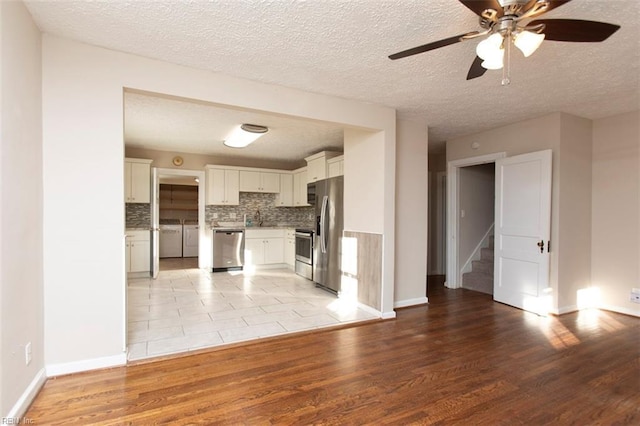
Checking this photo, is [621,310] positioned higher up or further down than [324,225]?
further down

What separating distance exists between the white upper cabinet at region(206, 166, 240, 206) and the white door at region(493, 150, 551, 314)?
4.86m

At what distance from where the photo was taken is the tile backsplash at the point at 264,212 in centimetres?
690

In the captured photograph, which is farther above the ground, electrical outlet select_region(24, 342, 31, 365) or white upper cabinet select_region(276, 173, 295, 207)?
white upper cabinet select_region(276, 173, 295, 207)

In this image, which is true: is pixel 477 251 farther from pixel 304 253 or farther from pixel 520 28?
pixel 520 28

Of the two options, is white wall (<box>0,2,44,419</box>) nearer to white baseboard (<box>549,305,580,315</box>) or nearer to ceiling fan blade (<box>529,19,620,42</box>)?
ceiling fan blade (<box>529,19,620,42</box>)

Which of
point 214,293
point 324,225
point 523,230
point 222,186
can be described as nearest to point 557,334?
point 523,230

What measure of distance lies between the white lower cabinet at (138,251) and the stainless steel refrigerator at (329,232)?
3.21 meters

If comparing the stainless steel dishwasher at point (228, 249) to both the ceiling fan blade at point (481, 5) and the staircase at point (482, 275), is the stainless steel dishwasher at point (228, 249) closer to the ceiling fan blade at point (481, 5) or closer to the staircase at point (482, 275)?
the staircase at point (482, 275)

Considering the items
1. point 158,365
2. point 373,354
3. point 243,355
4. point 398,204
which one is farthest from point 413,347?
point 158,365

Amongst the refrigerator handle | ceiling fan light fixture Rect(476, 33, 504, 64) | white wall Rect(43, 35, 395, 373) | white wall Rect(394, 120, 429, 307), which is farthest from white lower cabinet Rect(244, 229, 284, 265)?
ceiling fan light fixture Rect(476, 33, 504, 64)

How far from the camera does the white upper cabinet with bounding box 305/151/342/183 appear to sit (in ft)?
17.7

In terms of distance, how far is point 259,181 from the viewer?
685 cm

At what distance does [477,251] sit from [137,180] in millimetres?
6262

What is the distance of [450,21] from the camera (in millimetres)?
2010
